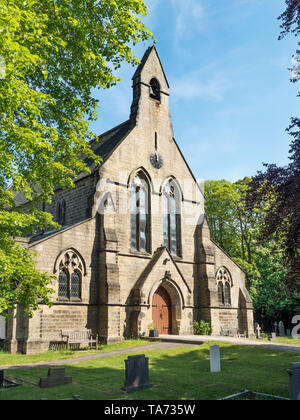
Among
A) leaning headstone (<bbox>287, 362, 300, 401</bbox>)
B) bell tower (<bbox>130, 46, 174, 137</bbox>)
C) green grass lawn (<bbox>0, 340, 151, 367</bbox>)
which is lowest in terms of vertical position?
Answer: green grass lawn (<bbox>0, 340, 151, 367</bbox>)

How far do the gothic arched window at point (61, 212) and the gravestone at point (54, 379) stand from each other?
1531 centimetres

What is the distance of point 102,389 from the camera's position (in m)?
9.61

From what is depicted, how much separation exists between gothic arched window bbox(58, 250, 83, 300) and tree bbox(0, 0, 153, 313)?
5629 mm

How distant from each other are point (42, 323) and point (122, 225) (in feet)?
23.8

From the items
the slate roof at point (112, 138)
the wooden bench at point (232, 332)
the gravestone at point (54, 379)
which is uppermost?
the slate roof at point (112, 138)

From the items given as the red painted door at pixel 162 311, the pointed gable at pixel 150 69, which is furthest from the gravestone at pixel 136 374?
the pointed gable at pixel 150 69

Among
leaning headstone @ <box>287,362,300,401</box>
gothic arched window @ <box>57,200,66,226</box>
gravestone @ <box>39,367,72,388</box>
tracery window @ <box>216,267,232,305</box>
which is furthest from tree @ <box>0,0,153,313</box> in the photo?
tracery window @ <box>216,267,232,305</box>

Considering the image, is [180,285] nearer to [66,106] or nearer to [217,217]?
[66,106]

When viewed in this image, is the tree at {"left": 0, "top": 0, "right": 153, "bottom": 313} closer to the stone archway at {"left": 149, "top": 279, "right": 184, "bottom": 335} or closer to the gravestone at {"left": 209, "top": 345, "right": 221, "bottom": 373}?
the gravestone at {"left": 209, "top": 345, "right": 221, "bottom": 373}

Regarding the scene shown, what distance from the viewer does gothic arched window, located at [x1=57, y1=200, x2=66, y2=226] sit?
2489 cm

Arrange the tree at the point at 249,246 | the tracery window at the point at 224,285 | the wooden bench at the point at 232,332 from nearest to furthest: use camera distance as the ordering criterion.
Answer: the wooden bench at the point at 232,332 → the tracery window at the point at 224,285 → the tree at the point at 249,246

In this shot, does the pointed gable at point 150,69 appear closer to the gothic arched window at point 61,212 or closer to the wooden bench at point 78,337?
the gothic arched window at point 61,212

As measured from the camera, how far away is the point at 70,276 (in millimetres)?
19625

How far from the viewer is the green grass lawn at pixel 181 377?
29.7 feet
